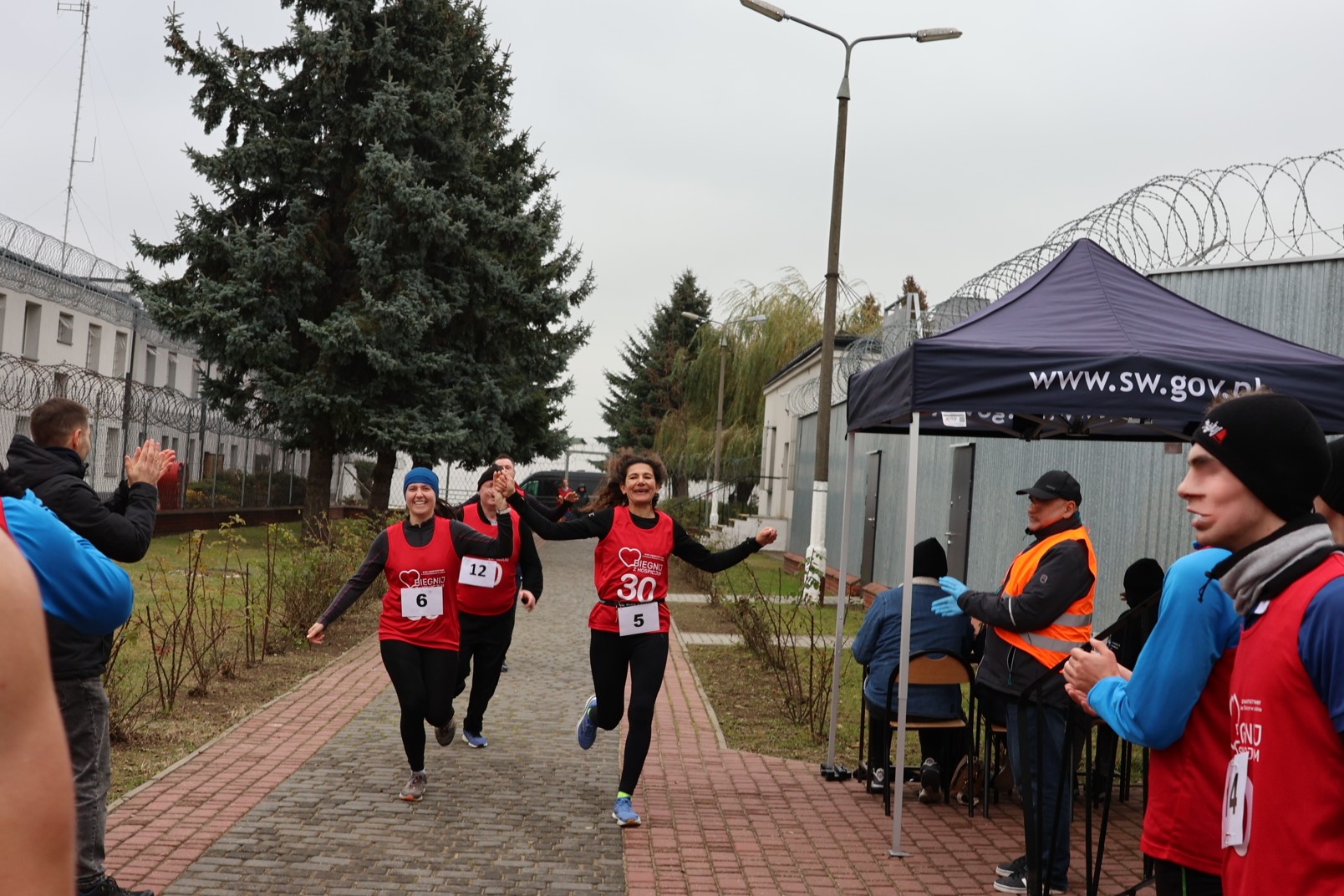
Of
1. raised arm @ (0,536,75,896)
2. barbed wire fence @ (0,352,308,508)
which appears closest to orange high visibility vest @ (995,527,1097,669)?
raised arm @ (0,536,75,896)

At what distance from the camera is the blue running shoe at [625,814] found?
7.34 m

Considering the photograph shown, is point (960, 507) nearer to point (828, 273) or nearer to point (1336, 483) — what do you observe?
point (828, 273)

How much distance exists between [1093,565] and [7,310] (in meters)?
31.6

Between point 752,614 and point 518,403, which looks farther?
point 518,403

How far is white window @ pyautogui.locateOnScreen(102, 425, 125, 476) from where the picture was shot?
29438 mm

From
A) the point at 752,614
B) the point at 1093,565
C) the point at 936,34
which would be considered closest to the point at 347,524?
the point at 752,614

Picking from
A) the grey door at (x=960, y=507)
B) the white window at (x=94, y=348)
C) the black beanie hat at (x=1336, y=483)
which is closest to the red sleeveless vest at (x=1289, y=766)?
the black beanie hat at (x=1336, y=483)

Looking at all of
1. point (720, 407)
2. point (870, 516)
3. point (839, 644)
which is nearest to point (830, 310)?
point (870, 516)

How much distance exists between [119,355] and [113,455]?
1152 centimetres

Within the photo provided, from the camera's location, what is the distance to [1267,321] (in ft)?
35.8

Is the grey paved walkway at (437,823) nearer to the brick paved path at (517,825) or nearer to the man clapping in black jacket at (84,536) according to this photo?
the brick paved path at (517,825)

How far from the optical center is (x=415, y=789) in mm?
7785

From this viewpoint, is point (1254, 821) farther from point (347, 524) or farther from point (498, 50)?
point (498, 50)

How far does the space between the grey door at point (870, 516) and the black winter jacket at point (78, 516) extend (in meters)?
18.3
